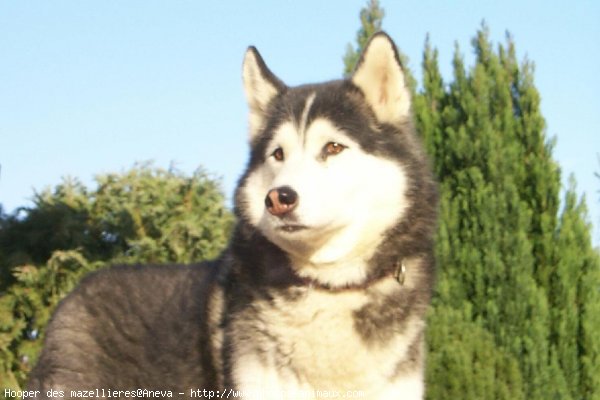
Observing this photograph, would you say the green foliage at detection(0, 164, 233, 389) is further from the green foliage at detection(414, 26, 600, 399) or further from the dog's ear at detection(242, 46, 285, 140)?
the dog's ear at detection(242, 46, 285, 140)

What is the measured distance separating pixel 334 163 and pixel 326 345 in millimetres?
704

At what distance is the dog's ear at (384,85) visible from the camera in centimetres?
383

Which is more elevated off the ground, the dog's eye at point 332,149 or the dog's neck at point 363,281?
the dog's eye at point 332,149

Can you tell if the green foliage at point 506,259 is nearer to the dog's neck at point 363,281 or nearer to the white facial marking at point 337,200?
the dog's neck at point 363,281

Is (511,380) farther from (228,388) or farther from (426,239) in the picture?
(228,388)

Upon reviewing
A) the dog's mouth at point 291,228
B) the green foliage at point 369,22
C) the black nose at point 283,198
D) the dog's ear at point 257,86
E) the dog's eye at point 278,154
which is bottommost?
the dog's mouth at point 291,228

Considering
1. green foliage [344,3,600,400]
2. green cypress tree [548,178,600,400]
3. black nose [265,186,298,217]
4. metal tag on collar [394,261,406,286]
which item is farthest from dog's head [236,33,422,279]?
green cypress tree [548,178,600,400]

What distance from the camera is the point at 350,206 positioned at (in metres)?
3.60

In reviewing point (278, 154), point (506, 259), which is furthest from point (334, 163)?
point (506, 259)

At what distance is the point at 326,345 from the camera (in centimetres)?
353

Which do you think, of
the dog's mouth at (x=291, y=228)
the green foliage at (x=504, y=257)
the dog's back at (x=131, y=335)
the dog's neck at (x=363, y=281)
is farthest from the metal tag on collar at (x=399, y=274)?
the green foliage at (x=504, y=257)

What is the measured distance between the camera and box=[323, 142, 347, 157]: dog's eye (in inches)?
143

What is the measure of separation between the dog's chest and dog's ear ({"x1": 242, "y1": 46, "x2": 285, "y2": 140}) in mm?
906

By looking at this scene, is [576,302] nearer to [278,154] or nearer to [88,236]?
[278,154]
